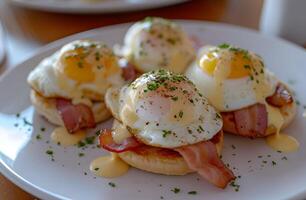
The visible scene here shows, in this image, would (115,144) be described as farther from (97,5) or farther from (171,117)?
(97,5)

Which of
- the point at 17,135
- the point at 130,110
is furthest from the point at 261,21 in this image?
the point at 17,135

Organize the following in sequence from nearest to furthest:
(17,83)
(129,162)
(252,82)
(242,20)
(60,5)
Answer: (129,162) < (252,82) < (17,83) < (60,5) < (242,20)

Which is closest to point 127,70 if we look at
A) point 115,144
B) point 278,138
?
point 115,144

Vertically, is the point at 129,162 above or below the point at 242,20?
below

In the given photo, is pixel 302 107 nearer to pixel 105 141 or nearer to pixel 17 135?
pixel 105 141

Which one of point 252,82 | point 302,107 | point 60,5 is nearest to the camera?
point 252,82

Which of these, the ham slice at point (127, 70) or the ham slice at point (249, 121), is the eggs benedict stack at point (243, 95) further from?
the ham slice at point (127, 70)

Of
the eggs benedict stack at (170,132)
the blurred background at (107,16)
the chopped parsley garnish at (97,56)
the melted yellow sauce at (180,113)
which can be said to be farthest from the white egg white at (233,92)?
the blurred background at (107,16)
